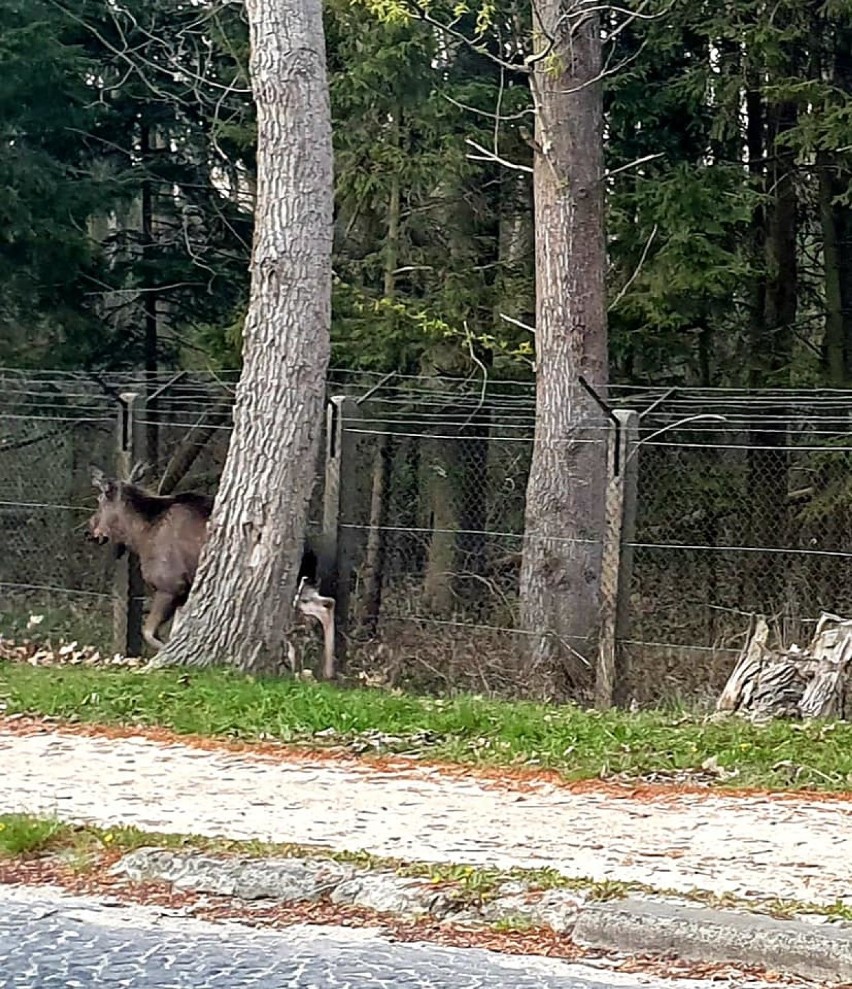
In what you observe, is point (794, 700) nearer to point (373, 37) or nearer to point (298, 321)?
point (298, 321)

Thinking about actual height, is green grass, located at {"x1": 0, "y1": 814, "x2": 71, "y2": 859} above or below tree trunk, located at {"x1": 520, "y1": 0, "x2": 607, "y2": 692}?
below

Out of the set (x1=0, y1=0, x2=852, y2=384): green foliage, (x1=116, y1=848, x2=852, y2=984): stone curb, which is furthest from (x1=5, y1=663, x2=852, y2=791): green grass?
(x1=0, y1=0, x2=852, y2=384): green foliage

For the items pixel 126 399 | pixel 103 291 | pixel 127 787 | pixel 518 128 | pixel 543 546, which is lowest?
pixel 127 787

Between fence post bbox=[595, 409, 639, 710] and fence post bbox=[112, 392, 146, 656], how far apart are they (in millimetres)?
4357

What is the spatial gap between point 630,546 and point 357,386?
582cm

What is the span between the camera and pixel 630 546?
12352 mm

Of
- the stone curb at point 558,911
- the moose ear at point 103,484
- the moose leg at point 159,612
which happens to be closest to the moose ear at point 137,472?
the moose ear at point 103,484

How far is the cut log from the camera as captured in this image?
10.9 m

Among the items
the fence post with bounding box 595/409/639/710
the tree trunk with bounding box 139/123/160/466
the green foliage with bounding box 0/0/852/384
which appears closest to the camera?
the fence post with bounding box 595/409/639/710

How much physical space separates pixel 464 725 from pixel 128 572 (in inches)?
214

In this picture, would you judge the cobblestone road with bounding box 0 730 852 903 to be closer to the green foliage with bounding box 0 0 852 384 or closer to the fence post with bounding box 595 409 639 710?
the fence post with bounding box 595 409 639 710

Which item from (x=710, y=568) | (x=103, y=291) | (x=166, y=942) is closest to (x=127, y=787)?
(x=166, y=942)

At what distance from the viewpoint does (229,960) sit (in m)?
5.80

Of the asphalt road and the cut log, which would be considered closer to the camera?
the asphalt road
